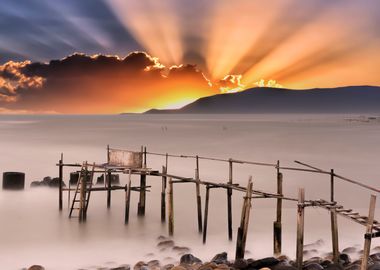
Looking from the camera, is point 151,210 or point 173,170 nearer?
point 151,210

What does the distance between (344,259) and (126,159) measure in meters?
10.3

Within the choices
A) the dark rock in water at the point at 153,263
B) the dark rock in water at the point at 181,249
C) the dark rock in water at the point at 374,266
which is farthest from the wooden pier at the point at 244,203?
the dark rock in water at the point at 153,263

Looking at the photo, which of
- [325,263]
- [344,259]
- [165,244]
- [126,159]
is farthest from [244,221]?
[126,159]

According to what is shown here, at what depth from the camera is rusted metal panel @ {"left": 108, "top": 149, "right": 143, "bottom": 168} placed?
845 inches

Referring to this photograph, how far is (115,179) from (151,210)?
7.50m

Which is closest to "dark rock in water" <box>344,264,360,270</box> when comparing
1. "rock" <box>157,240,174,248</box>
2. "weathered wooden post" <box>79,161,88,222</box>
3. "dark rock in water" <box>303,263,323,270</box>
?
"dark rock in water" <box>303,263,323,270</box>

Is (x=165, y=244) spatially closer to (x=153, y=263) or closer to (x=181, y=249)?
(x=181, y=249)

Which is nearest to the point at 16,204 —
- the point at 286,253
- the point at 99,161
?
the point at 286,253

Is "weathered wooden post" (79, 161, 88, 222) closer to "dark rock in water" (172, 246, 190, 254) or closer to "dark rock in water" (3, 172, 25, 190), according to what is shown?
"dark rock in water" (172, 246, 190, 254)

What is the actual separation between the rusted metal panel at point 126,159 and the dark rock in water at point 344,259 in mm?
9397

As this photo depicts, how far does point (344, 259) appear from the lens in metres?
14.5

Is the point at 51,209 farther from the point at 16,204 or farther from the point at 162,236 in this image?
the point at 162,236

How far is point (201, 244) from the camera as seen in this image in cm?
1773

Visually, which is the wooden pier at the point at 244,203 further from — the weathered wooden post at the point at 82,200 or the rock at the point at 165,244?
the rock at the point at 165,244
